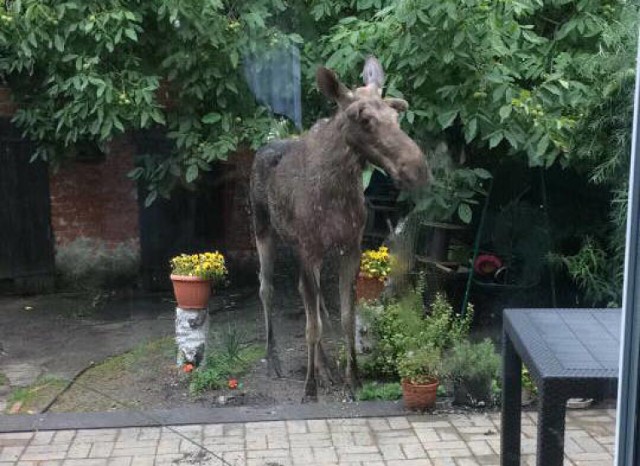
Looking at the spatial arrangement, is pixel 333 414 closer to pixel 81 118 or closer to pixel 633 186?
pixel 81 118

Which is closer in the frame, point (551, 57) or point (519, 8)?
point (519, 8)

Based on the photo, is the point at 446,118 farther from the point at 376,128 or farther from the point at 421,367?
the point at 421,367

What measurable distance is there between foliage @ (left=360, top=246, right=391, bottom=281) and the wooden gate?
3.78 metres

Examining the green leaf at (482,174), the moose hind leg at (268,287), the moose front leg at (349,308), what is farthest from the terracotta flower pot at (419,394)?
the green leaf at (482,174)

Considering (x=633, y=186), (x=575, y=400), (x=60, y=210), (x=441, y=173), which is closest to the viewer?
(x=633, y=186)

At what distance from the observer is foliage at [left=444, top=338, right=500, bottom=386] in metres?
4.50

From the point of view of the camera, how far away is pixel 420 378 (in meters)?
4.50

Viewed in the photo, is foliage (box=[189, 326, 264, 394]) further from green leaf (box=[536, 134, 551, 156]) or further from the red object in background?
green leaf (box=[536, 134, 551, 156])

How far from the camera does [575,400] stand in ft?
7.13

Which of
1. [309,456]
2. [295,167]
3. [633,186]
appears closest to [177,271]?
[295,167]

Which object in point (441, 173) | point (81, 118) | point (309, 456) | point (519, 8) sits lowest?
point (309, 456)

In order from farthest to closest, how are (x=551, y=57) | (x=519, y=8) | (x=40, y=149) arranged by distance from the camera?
(x=40, y=149) → (x=551, y=57) → (x=519, y=8)

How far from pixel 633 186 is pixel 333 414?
329 centimetres

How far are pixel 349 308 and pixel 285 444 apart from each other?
97 centimetres
